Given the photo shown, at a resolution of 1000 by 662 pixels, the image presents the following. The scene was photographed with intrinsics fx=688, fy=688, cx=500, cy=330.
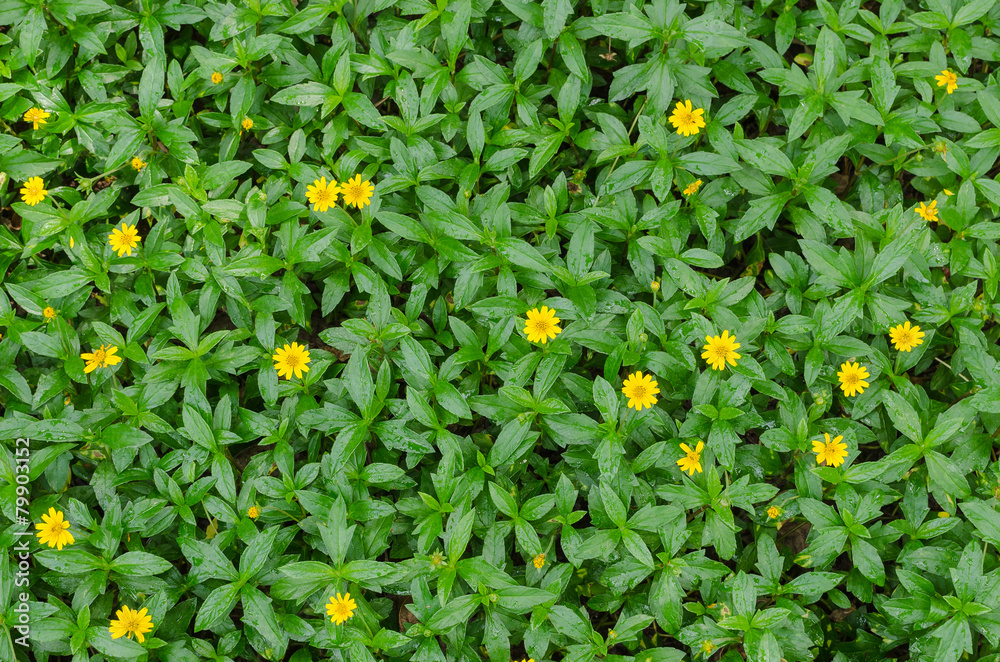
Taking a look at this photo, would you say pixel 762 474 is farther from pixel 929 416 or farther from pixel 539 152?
pixel 539 152

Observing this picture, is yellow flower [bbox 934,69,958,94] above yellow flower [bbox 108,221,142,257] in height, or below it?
above

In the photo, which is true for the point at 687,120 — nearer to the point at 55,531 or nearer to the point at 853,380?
the point at 853,380

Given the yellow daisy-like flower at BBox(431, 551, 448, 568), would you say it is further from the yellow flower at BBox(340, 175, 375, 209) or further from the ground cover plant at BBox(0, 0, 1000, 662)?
the yellow flower at BBox(340, 175, 375, 209)

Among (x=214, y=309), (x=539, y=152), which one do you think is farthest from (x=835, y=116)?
(x=214, y=309)

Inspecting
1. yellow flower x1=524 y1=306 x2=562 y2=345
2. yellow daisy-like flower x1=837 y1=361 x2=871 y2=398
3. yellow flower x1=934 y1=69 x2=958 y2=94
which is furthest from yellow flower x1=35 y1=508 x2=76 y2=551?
yellow flower x1=934 y1=69 x2=958 y2=94

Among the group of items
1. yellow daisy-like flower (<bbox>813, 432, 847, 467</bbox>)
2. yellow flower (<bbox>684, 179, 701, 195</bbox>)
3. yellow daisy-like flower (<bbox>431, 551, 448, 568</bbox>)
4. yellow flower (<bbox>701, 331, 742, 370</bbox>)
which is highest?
yellow flower (<bbox>684, 179, 701, 195</bbox>)

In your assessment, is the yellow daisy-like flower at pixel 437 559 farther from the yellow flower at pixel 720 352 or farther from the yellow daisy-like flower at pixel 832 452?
the yellow daisy-like flower at pixel 832 452

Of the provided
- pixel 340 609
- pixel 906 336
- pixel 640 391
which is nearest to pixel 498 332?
pixel 640 391
